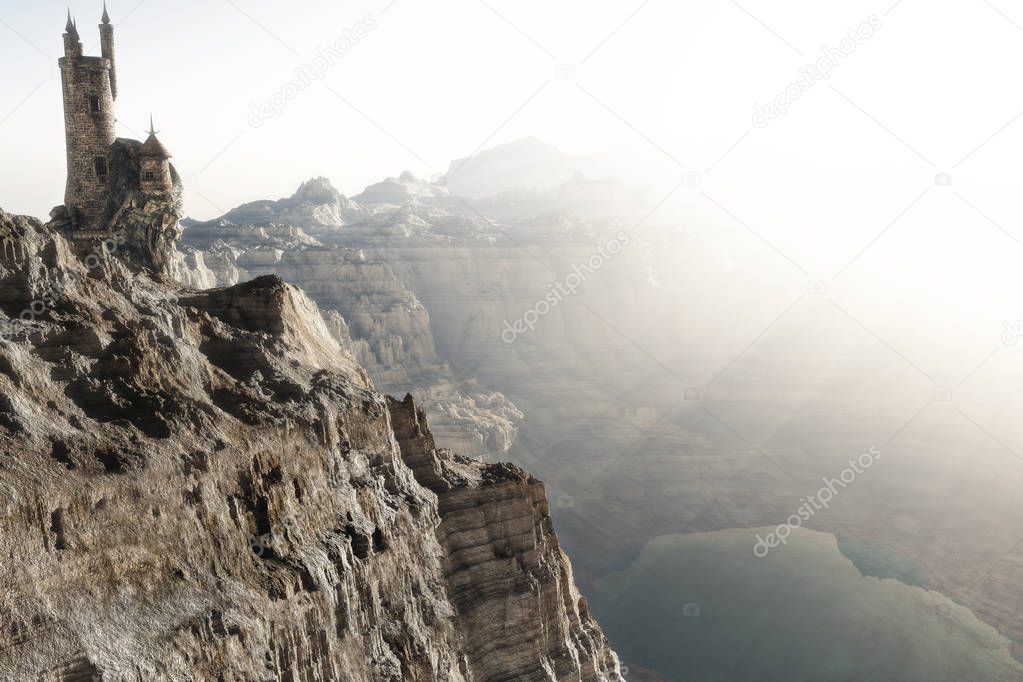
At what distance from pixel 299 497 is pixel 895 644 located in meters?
41.2

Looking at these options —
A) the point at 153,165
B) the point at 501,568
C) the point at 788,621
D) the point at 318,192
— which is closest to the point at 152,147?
the point at 153,165

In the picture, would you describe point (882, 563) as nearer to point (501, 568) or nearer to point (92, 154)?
point (501, 568)

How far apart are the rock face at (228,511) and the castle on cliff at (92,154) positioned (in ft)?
33.4

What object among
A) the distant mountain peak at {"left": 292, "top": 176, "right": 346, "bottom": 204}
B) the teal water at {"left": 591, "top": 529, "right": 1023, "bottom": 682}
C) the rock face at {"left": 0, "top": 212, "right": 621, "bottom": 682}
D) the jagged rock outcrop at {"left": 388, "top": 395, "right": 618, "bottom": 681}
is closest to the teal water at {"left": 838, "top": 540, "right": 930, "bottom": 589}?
the teal water at {"left": 591, "top": 529, "right": 1023, "bottom": 682}

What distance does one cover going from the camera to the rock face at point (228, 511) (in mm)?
10023

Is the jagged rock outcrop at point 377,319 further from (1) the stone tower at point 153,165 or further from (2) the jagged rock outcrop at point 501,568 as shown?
(2) the jagged rock outcrop at point 501,568

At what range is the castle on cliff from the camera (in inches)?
1099

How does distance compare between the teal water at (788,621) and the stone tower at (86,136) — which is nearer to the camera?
the stone tower at (86,136)

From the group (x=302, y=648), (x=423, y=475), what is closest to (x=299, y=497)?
(x=302, y=648)

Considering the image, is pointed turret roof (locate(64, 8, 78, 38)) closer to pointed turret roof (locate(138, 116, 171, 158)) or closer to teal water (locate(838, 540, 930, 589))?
pointed turret roof (locate(138, 116, 171, 158))

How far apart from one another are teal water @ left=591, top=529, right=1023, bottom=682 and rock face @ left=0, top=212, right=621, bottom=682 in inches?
A: 1107

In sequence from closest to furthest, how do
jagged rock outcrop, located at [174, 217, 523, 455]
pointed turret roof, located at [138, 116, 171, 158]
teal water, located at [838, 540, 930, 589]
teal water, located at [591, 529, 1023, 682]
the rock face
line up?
the rock face, pointed turret roof, located at [138, 116, 171, 158], teal water, located at [591, 529, 1023, 682], teal water, located at [838, 540, 930, 589], jagged rock outcrop, located at [174, 217, 523, 455]

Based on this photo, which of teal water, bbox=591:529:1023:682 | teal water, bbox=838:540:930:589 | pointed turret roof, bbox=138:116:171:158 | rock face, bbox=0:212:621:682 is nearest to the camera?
rock face, bbox=0:212:621:682

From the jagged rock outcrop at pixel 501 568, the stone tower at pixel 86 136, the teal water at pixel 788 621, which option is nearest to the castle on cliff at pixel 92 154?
the stone tower at pixel 86 136
